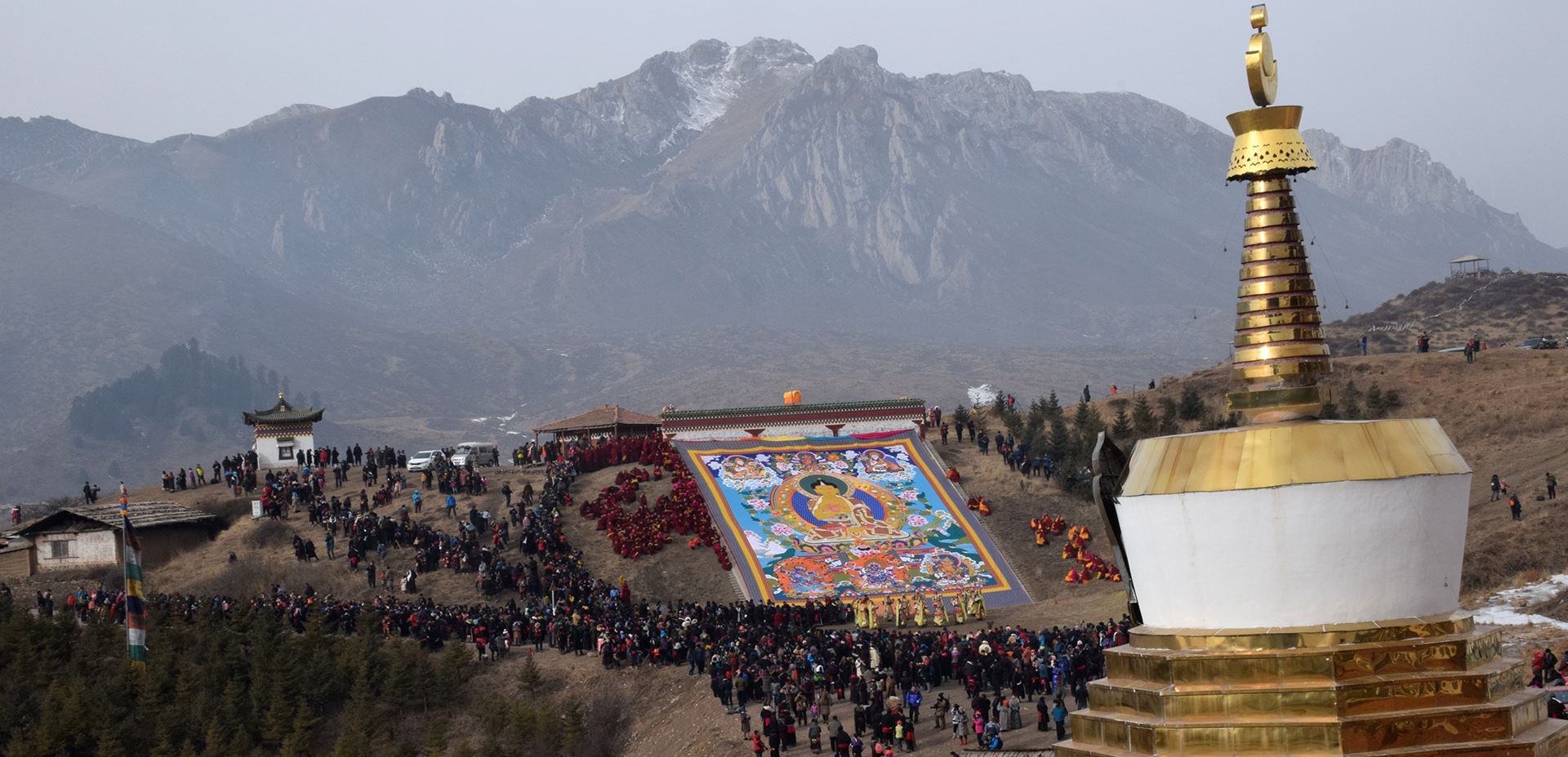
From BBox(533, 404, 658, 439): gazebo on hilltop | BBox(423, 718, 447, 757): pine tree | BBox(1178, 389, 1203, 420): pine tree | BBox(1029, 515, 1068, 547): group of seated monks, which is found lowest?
BBox(423, 718, 447, 757): pine tree

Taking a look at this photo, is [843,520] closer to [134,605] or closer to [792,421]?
[792,421]

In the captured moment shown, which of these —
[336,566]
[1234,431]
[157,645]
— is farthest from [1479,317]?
[1234,431]

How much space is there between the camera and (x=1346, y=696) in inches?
536

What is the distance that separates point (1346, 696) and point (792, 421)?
49.1m

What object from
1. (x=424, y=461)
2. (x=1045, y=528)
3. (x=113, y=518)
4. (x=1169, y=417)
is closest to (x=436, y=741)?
(x=113, y=518)

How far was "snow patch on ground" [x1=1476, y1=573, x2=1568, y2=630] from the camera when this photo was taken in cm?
3683

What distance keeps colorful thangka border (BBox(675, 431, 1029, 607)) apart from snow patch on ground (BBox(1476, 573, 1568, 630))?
545 inches

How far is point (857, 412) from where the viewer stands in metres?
62.8

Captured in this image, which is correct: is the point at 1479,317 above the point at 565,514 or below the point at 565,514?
above

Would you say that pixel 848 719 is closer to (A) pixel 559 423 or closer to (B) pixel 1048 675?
(B) pixel 1048 675

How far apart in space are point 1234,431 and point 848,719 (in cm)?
2240

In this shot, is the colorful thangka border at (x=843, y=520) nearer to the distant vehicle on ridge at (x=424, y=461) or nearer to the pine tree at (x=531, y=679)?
the distant vehicle on ridge at (x=424, y=461)

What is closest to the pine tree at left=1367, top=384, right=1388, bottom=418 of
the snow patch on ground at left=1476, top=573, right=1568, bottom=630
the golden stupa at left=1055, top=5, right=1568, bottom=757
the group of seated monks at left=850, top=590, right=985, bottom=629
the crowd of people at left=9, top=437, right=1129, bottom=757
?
the group of seated monks at left=850, top=590, right=985, bottom=629

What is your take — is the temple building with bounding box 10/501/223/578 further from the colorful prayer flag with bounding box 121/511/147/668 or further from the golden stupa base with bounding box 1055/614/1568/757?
the golden stupa base with bounding box 1055/614/1568/757
